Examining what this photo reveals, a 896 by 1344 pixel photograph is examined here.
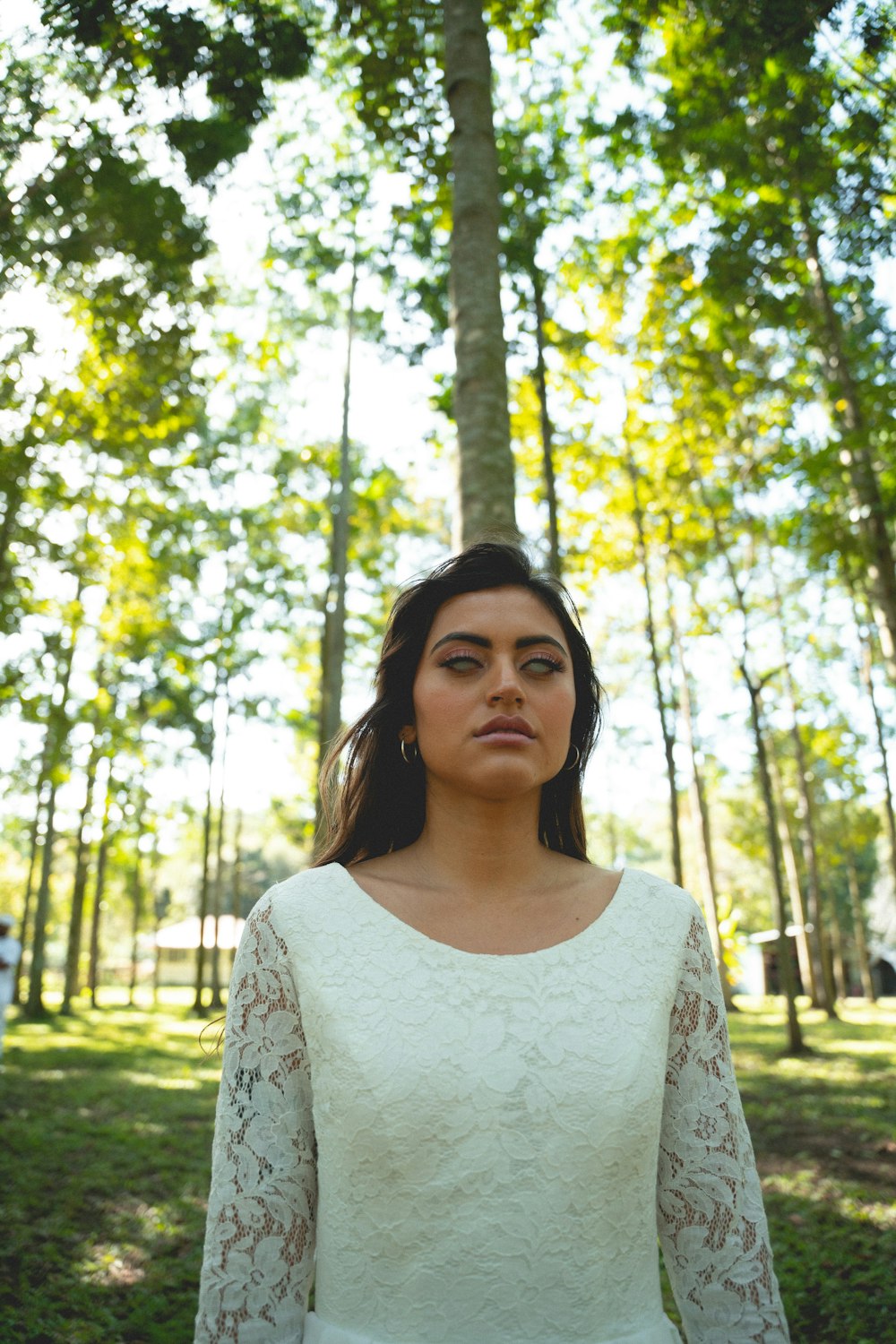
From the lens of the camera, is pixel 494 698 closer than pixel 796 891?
Yes

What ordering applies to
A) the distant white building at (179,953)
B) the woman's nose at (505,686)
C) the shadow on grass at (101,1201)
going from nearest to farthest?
the woman's nose at (505,686) < the shadow on grass at (101,1201) < the distant white building at (179,953)

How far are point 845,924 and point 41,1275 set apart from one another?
50.9 metres

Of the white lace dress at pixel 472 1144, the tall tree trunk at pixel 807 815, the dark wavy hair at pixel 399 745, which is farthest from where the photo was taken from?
the tall tree trunk at pixel 807 815

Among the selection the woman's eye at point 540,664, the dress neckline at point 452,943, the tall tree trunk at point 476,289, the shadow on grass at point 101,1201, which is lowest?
the shadow on grass at point 101,1201

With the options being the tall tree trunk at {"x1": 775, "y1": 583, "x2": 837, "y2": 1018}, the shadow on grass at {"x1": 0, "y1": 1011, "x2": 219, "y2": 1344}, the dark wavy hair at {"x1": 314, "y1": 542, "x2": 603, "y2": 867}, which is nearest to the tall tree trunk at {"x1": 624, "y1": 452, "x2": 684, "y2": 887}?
the tall tree trunk at {"x1": 775, "y1": 583, "x2": 837, "y2": 1018}

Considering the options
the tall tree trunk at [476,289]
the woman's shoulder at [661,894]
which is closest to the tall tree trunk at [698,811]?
the tall tree trunk at [476,289]

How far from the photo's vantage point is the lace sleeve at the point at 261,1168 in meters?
1.67

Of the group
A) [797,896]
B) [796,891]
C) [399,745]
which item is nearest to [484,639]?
[399,745]

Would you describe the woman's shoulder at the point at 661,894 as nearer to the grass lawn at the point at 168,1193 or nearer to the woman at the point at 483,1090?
the woman at the point at 483,1090

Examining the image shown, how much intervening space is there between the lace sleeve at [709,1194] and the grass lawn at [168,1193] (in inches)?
141

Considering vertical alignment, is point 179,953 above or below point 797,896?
below

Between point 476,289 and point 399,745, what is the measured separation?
11.1 feet

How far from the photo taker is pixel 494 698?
198 cm

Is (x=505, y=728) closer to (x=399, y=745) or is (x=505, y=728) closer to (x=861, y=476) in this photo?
(x=399, y=745)
